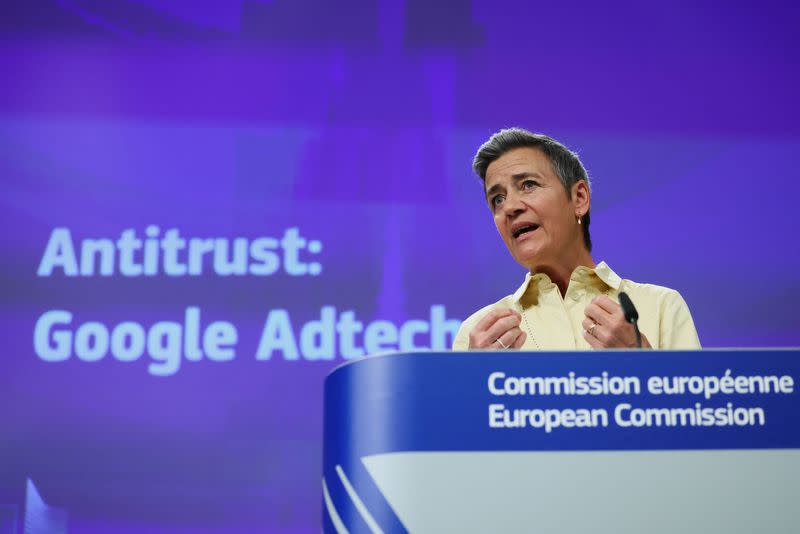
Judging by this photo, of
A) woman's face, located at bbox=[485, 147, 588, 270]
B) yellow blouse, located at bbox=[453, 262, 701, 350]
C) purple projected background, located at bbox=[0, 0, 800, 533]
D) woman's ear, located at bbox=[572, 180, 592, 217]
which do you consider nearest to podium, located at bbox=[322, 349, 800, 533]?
yellow blouse, located at bbox=[453, 262, 701, 350]

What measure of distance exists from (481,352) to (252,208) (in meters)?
2.39

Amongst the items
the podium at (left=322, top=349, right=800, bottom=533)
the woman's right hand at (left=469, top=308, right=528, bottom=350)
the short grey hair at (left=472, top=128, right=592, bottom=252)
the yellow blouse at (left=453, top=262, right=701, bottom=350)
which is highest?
the short grey hair at (left=472, top=128, right=592, bottom=252)

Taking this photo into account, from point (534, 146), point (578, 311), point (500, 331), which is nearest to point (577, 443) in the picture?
point (500, 331)

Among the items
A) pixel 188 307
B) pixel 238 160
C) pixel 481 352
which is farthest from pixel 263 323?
pixel 481 352

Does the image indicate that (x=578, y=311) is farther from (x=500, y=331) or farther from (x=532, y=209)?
(x=500, y=331)

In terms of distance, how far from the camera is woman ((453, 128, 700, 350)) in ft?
6.73

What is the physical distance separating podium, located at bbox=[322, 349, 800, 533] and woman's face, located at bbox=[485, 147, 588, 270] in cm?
105

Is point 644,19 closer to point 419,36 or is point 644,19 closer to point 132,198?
point 419,36

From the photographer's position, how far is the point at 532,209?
216cm

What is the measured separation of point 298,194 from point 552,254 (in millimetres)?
1463

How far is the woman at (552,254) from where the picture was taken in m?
2.05

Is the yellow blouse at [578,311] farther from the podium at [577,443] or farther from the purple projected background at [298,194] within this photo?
the purple projected background at [298,194]

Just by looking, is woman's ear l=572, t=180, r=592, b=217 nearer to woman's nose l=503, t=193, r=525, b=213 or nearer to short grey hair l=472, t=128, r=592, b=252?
short grey hair l=472, t=128, r=592, b=252

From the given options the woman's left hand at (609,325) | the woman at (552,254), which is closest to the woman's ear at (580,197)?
the woman at (552,254)
